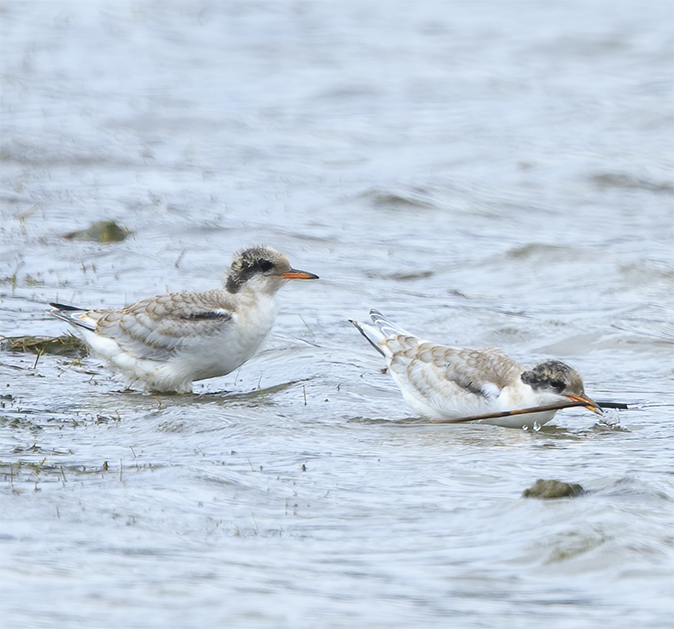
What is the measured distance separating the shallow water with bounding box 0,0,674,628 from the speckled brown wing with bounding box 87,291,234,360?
0.38 metres

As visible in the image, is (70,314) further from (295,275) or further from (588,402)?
(588,402)

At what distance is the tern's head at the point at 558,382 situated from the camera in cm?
767

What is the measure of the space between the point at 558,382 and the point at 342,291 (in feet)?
13.7

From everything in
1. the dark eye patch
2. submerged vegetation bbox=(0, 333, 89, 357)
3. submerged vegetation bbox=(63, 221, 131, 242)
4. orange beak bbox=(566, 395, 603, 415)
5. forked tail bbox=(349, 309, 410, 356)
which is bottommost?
orange beak bbox=(566, 395, 603, 415)

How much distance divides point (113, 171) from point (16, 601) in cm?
1217

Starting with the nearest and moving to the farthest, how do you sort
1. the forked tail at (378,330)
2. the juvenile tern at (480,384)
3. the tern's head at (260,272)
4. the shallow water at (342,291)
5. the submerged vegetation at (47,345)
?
the shallow water at (342,291) < the juvenile tern at (480,384) < the tern's head at (260,272) < the forked tail at (378,330) < the submerged vegetation at (47,345)

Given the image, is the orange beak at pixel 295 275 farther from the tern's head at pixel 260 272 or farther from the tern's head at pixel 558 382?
the tern's head at pixel 558 382

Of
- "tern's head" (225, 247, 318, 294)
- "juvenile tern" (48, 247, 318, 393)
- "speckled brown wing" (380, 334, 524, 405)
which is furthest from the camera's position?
"tern's head" (225, 247, 318, 294)

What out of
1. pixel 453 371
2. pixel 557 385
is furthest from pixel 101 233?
pixel 557 385

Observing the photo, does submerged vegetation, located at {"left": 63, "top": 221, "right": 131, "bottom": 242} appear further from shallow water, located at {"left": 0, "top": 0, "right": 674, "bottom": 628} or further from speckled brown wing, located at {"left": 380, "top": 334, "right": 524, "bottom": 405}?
speckled brown wing, located at {"left": 380, "top": 334, "right": 524, "bottom": 405}

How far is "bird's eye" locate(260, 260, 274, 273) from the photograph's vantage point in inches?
352

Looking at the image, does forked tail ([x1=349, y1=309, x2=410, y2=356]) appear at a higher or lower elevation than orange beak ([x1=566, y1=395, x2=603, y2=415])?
higher

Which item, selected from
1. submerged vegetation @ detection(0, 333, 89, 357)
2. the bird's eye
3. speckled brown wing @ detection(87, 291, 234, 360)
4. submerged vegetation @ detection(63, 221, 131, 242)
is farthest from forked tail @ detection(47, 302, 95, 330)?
submerged vegetation @ detection(63, 221, 131, 242)

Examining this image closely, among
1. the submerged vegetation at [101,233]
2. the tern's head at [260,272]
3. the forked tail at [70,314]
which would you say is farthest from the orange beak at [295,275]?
the submerged vegetation at [101,233]
